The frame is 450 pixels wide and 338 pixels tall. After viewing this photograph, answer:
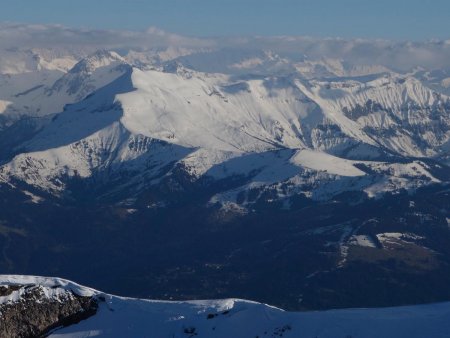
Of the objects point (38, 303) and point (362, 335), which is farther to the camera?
point (38, 303)

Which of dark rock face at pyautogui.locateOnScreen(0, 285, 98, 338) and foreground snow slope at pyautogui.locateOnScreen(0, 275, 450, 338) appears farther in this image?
dark rock face at pyautogui.locateOnScreen(0, 285, 98, 338)

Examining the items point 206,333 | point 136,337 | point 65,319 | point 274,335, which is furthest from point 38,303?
point 274,335

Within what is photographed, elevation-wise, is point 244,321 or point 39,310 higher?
point 244,321

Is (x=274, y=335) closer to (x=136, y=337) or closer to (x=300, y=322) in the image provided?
(x=300, y=322)

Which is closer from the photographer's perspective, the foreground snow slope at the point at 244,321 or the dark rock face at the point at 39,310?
the foreground snow slope at the point at 244,321
